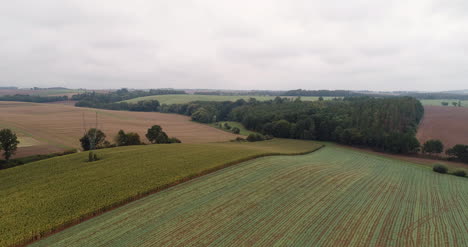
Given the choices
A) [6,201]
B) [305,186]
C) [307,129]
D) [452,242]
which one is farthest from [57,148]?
[307,129]

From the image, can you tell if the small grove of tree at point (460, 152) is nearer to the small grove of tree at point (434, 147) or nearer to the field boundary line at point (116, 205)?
the small grove of tree at point (434, 147)

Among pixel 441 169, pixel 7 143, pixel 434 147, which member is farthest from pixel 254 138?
pixel 7 143

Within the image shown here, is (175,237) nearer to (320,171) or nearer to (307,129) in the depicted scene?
(320,171)

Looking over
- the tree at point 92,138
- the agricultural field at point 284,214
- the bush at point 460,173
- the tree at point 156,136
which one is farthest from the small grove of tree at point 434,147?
the tree at point 92,138

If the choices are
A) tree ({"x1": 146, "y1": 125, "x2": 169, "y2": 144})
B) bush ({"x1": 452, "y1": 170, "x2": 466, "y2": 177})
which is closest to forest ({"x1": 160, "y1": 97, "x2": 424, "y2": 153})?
bush ({"x1": 452, "y1": 170, "x2": 466, "y2": 177})

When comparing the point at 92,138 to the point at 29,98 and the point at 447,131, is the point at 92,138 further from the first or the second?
the point at 29,98

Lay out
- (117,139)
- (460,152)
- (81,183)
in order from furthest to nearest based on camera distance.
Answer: (117,139) < (460,152) < (81,183)
